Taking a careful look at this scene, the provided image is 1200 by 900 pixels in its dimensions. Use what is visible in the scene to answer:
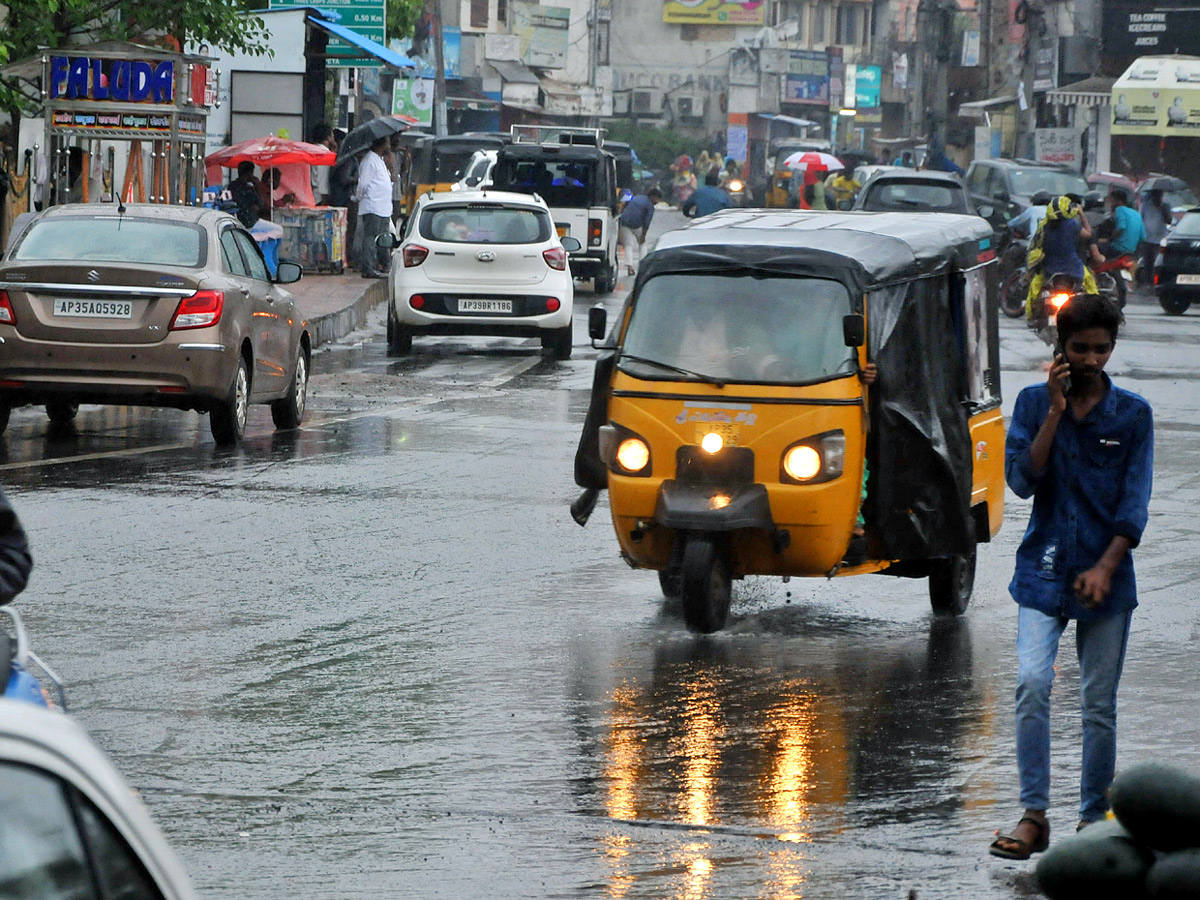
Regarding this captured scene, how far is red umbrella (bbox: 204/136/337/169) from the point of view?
30656 millimetres

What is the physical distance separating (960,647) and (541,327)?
13.7 meters

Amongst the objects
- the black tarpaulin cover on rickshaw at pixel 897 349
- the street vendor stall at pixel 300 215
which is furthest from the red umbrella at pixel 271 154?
the black tarpaulin cover on rickshaw at pixel 897 349

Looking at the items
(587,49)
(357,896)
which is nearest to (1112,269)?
(357,896)

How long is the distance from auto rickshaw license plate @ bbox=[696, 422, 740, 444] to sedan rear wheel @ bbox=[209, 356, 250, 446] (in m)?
5.98

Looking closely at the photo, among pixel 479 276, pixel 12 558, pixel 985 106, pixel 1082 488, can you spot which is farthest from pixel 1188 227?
pixel 985 106

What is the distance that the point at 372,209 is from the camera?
31031 millimetres

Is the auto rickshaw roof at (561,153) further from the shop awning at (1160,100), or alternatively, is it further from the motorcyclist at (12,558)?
the motorcyclist at (12,558)

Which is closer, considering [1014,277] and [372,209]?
[1014,277]

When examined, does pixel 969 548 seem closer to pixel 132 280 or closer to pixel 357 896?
pixel 357 896

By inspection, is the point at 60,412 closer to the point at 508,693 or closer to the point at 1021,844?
the point at 508,693

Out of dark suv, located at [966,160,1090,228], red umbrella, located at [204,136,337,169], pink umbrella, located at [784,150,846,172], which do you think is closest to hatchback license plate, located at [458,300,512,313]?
red umbrella, located at [204,136,337,169]

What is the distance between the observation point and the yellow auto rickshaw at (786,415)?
8.77 metres

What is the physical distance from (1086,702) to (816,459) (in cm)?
311

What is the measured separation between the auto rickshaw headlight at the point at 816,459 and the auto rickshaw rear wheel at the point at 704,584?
0.44m
